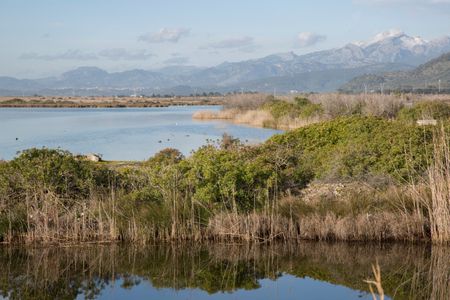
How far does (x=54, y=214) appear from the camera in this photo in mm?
13461

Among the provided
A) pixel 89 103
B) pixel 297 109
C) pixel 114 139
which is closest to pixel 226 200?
pixel 114 139

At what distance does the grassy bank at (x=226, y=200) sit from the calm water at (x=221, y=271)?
1.17 ft

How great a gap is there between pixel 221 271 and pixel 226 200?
2.36 m

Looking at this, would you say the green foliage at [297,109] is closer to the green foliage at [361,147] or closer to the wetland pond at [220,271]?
the green foliage at [361,147]

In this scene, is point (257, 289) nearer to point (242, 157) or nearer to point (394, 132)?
point (242, 157)

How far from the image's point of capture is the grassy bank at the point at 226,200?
13.2m

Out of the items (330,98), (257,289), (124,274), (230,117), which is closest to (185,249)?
(124,274)

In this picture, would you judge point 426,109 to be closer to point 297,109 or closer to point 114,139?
point 297,109

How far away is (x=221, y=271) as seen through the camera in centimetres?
1217

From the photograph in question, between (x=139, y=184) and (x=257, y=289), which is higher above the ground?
(x=139, y=184)

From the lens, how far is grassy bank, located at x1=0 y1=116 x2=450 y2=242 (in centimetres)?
1319

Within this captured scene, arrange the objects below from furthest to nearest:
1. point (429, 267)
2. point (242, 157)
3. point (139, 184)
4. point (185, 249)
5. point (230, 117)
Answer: point (230, 117), point (242, 157), point (139, 184), point (185, 249), point (429, 267)

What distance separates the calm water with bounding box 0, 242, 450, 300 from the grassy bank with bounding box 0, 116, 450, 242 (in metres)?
0.36

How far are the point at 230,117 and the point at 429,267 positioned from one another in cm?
5457
